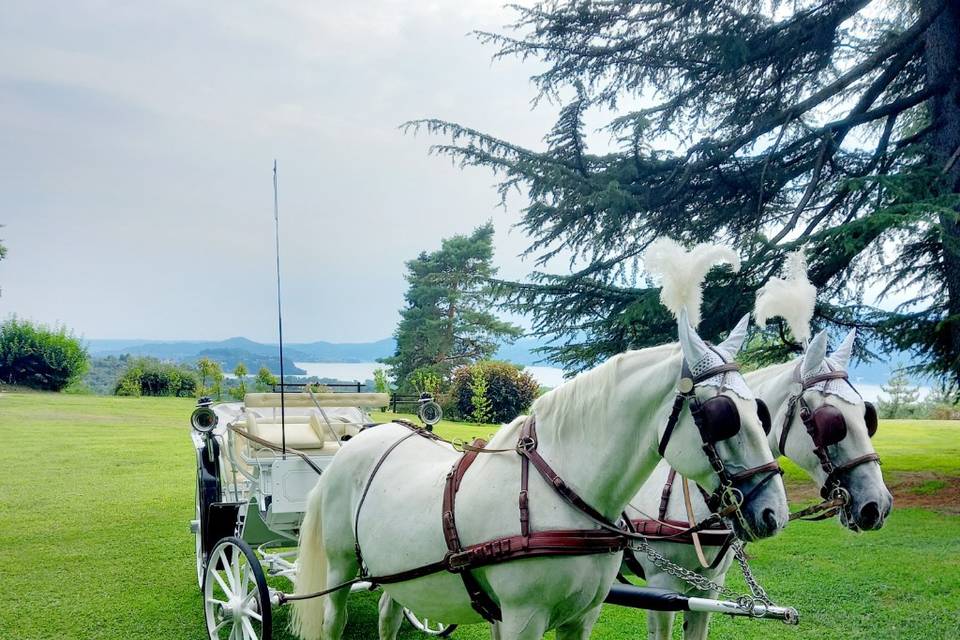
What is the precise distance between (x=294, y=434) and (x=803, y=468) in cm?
347

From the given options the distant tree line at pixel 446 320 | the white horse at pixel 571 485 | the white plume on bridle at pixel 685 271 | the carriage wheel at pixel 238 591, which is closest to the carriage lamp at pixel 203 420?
the carriage wheel at pixel 238 591

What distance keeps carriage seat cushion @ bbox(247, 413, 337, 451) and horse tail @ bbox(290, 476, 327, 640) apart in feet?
4.41

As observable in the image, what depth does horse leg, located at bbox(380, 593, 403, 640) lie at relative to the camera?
3.74 meters

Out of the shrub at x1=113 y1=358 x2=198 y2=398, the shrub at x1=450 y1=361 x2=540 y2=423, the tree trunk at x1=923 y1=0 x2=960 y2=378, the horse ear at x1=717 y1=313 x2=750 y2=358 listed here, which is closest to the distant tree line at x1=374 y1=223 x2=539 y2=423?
the shrub at x1=450 y1=361 x2=540 y2=423

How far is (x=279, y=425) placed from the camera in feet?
17.5

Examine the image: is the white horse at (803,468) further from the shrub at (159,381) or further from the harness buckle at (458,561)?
the shrub at (159,381)

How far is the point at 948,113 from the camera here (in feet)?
31.5

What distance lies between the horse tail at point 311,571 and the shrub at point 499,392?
613 inches

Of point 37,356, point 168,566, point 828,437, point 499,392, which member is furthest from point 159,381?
point 828,437

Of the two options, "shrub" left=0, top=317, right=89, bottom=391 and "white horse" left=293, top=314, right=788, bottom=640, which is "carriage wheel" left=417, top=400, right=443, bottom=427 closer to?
"white horse" left=293, top=314, right=788, bottom=640

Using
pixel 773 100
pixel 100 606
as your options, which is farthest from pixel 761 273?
pixel 100 606

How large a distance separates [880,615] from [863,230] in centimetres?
464

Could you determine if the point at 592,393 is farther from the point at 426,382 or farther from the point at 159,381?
the point at 159,381

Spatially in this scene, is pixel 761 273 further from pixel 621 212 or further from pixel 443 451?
pixel 443 451
